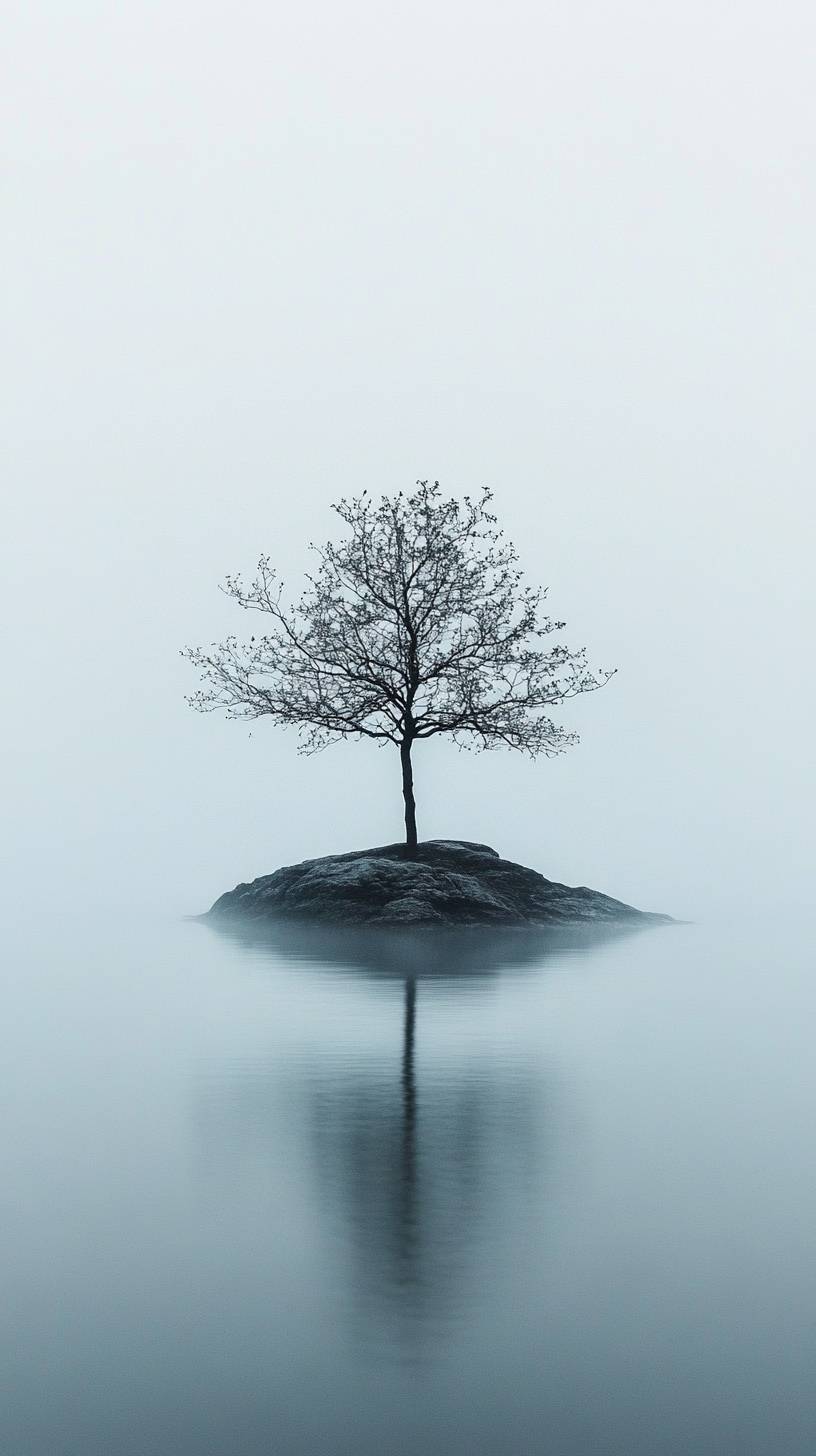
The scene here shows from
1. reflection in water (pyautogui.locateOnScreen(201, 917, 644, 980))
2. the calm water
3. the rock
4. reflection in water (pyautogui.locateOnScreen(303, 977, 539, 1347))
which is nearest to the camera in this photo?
the calm water

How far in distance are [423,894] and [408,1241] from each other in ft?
93.4

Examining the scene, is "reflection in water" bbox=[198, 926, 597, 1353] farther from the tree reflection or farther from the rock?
the rock

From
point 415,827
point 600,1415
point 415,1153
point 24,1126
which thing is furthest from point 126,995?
point 415,827

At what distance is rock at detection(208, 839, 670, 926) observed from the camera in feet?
116

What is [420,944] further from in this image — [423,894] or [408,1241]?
[408,1241]

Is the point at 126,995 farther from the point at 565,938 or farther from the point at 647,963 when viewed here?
the point at 565,938

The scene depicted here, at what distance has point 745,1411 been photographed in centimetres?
525

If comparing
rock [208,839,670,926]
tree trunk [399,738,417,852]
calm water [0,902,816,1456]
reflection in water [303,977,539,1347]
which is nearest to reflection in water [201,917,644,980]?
rock [208,839,670,926]

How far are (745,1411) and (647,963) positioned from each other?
20.3 m

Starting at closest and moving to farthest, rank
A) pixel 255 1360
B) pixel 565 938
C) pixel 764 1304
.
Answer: pixel 255 1360, pixel 764 1304, pixel 565 938

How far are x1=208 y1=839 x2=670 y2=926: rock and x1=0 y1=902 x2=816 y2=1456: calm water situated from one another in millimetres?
19636

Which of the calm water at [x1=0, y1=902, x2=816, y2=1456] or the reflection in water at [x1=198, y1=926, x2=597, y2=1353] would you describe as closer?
the calm water at [x1=0, y1=902, x2=816, y2=1456]

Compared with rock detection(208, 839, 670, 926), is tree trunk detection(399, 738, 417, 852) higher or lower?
higher

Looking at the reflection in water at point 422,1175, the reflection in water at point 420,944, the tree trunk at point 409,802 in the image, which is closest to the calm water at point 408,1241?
the reflection in water at point 422,1175
